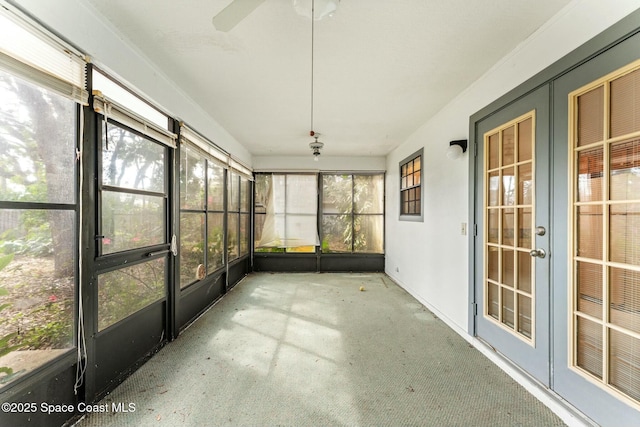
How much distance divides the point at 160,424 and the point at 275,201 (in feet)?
14.8

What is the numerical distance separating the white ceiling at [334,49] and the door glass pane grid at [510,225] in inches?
27.5

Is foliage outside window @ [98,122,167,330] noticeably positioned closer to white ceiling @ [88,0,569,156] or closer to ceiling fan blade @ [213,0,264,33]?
white ceiling @ [88,0,569,156]

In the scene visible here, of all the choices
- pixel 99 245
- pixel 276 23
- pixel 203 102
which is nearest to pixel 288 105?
pixel 203 102

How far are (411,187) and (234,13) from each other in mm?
3592

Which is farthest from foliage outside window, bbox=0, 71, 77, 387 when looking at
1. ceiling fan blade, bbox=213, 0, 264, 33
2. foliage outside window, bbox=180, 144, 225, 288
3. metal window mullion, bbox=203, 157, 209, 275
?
metal window mullion, bbox=203, 157, 209, 275

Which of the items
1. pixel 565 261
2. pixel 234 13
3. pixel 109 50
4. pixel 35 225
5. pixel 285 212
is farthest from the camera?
pixel 285 212

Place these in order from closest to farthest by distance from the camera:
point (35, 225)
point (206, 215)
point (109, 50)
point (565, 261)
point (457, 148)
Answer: point (35, 225)
point (565, 261)
point (109, 50)
point (457, 148)
point (206, 215)

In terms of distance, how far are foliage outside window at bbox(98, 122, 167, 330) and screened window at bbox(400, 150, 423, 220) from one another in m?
3.37

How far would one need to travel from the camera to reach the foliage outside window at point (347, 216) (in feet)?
19.4

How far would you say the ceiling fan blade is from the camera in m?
1.49

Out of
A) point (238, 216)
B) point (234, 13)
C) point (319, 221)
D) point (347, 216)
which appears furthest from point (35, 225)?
point (347, 216)

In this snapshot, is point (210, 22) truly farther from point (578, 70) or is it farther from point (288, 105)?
point (578, 70)

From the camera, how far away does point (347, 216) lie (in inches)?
233

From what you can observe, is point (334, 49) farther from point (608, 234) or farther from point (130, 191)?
point (608, 234)
